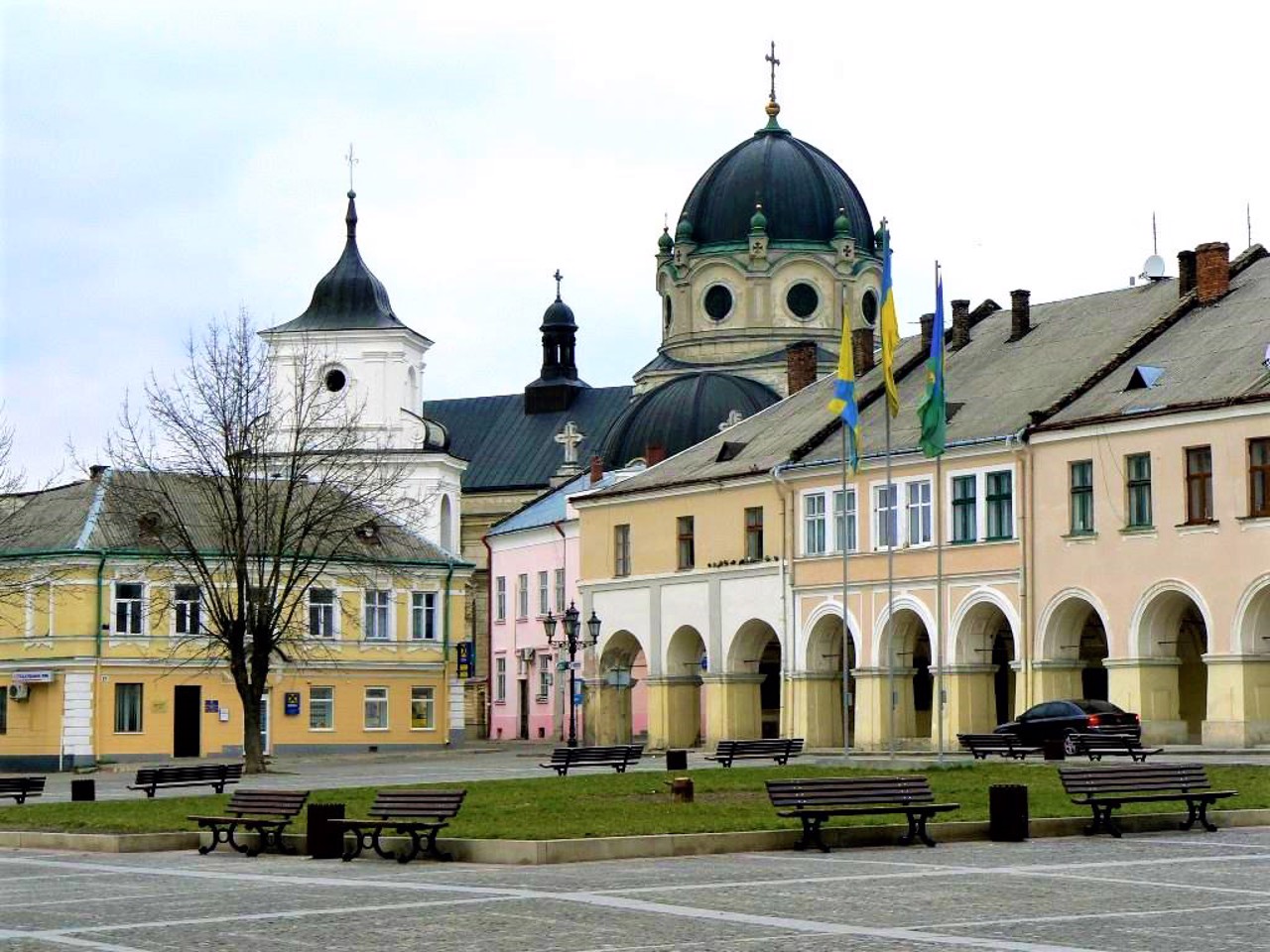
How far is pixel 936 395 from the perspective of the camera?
45562 mm

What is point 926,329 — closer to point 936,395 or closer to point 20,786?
point 936,395

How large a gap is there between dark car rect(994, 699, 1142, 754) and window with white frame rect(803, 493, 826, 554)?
12201mm

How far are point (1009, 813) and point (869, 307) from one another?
253 feet

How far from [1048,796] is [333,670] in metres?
41.9

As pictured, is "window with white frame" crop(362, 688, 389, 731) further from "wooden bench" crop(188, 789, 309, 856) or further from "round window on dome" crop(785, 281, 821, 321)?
"wooden bench" crop(188, 789, 309, 856)

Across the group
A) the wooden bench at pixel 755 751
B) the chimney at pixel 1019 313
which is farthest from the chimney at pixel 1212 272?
the wooden bench at pixel 755 751

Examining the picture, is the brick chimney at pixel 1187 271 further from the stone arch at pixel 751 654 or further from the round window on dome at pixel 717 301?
the round window on dome at pixel 717 301

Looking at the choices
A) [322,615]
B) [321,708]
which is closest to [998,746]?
[321,708]

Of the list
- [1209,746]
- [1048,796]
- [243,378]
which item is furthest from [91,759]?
[1048,796]

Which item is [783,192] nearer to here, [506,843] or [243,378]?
[243,378]

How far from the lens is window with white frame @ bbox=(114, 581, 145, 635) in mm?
68500

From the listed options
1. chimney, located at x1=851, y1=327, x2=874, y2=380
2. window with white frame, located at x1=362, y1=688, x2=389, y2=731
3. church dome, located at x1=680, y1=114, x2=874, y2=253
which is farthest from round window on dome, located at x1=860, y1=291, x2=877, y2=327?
window with white frame, located at x1=362, y1=688, x2=389, y2=731

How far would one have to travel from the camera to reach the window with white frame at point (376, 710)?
73250 millimetres

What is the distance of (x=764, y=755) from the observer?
49312 millimetres
